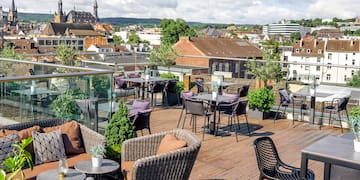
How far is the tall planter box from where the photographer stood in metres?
8.20

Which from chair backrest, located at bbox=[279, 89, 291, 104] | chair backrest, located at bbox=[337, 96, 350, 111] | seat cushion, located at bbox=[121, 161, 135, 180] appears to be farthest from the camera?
chair backrest, located at bbox=[279, 89, 291, 104]

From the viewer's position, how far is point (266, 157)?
12.8 feet

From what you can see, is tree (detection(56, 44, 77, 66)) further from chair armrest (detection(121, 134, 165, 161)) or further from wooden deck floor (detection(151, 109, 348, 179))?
chair armrest (detection(121, 134, 165, 161))

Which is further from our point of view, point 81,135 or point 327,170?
point 81,135

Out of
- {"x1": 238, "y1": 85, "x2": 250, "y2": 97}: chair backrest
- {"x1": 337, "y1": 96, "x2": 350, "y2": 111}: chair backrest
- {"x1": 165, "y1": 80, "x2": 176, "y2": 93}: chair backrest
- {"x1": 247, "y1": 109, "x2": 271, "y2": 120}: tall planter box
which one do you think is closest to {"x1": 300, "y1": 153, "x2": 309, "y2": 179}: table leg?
{"x1": 337, "y1": 96, "x2": 350, "y2": 111}: chair backrest

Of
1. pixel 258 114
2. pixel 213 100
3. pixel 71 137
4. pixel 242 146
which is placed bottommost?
pixel 242 146

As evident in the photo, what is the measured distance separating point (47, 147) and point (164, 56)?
276 inches

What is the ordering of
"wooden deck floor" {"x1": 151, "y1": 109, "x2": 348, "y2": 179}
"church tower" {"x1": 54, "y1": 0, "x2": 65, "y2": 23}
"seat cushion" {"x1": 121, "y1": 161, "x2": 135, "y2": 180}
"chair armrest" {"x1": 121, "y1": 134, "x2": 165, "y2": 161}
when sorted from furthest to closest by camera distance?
"church tower" {"x1": 54, "y1": 0, "x2": 65, "y2": 23}, "wooden deck floor" {"x1": 151, "y1": 109, "x2": 348, "y2": 179}, "chair armrest" {"x1": 121, "y1": 134, "x2": 165, "y2": 161}, "seat cushion" {"x1": 121, "y1": 161, "x2": 135, "y2": 180}

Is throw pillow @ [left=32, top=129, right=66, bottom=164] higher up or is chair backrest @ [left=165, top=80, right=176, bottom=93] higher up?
chair backrest @ [left=165, top=80, right=176, bottom=93]

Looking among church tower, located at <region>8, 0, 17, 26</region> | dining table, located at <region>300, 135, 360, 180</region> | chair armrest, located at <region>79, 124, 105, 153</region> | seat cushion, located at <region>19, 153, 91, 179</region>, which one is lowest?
seat cushion, located at <region>19, 153, 91, 179</region>

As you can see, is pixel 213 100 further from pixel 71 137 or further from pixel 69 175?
pixel 69 175

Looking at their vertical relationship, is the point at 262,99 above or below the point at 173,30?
below

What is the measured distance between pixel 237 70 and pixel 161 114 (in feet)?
11.2

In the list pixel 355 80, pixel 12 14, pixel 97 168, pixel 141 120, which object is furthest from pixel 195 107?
pixel 12 14
